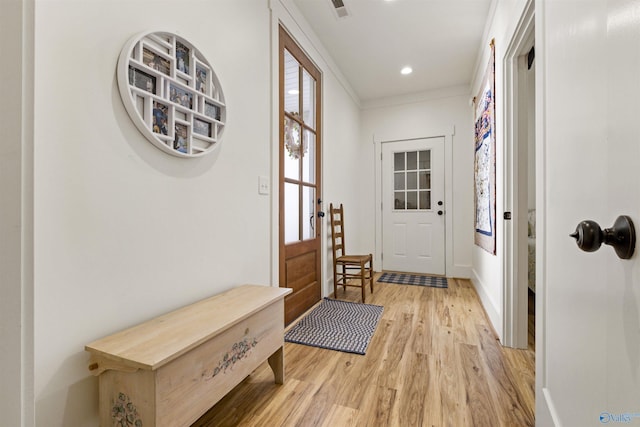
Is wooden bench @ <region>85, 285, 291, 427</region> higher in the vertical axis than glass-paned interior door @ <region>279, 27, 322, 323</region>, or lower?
lower

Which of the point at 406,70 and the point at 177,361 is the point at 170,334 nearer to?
the point at 177,361

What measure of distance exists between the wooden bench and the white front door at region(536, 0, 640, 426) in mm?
1117

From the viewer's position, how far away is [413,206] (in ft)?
13.2

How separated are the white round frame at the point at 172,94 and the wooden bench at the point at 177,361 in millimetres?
738

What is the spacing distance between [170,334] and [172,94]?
1011 mm

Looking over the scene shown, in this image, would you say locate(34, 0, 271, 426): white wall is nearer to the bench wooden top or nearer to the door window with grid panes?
the bench wooden top

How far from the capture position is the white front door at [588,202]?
21.8 inches

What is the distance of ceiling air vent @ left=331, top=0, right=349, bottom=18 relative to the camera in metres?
2.23

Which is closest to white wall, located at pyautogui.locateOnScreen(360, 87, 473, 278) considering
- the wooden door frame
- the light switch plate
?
the wooden door frame

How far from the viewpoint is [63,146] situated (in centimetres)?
90

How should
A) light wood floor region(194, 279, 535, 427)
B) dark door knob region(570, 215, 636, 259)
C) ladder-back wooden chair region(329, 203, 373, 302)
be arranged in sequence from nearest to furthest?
1. dark door knob region(570, 215, 636, 259)
2. light wood floor region(194, 279, 535, 427)
3. ladder-back wooden chair region(329, 203, 373, 302)
